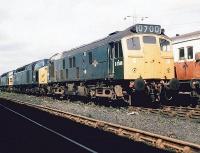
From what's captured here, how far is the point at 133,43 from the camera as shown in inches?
738

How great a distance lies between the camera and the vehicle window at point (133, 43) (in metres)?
18.6

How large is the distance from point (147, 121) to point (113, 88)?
5.87 meters

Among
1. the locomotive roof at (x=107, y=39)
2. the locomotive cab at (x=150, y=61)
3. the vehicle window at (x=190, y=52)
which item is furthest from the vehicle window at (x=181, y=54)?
the locomotive roof at (x=107, y=39)

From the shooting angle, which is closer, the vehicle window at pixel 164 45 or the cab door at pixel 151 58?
the cab door at pixel 151 58

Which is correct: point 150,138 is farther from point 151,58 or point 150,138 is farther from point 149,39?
point 149,39

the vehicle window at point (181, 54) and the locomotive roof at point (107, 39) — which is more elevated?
the locomotive roof at point (107, 39)

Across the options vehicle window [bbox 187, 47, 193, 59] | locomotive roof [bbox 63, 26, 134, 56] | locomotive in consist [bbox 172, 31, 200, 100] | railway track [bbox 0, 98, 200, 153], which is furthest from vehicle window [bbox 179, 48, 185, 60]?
railway track [bbox 0, 98, 200, 153]

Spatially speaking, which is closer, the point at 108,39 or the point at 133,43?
the point at 133,43

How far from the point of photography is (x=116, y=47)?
1938cm

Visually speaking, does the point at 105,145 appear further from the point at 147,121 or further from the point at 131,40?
the point at 131,40

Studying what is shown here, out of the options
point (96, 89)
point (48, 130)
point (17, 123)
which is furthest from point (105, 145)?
point (96, 89)

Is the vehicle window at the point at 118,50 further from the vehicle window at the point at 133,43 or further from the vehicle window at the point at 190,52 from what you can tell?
the vehicle window at the point at 190,52

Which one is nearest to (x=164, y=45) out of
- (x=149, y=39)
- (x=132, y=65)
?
(x=149, y=39)

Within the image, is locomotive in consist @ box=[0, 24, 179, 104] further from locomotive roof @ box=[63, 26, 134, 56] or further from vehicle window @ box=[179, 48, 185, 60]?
vehicle window @ box=[179, 48, 185, 60]
